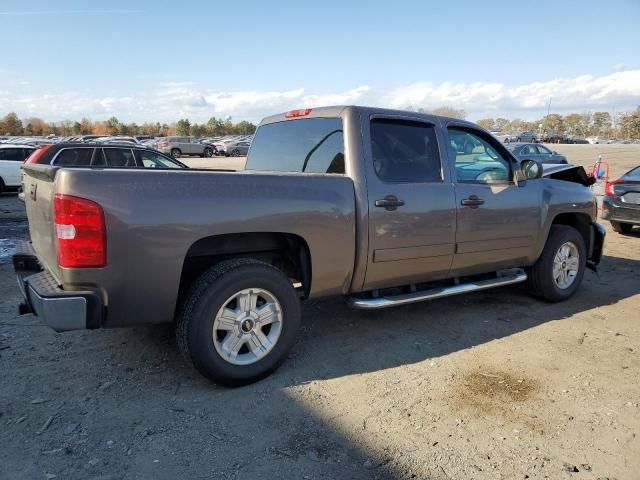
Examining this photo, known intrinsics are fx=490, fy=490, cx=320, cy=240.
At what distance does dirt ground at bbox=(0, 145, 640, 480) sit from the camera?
2637mm

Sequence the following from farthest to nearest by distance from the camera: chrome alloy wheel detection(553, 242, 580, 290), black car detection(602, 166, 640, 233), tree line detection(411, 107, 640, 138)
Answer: tree line detection(411, 107, 640, 138) < black car detection(602, 166, 640, 233) < chrome alloy wheel detection(553, 242, 580, 290)

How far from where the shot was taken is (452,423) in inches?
120

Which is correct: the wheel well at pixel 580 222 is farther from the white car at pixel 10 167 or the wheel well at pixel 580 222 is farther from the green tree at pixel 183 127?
the green tree at pixel 183 127

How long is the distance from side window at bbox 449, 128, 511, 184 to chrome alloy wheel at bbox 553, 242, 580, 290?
1.21 metres

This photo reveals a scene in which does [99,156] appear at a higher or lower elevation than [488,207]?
higher

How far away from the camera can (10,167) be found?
49.4ft

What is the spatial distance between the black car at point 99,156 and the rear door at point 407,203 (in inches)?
295

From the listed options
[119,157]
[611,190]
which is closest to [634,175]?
[611,190]

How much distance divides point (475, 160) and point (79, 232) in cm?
359

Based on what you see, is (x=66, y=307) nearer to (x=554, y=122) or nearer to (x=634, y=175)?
(x=634, y=175)

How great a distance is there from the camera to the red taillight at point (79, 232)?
9.12 feet

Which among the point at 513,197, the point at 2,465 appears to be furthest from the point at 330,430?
the point at 513,197

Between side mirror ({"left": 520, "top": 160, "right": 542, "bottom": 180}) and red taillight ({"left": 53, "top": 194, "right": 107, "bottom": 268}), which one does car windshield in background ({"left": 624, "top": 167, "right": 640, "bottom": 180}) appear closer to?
side mirror ({"left": 520, "top": 160, "right": 542, "bottom": 180})

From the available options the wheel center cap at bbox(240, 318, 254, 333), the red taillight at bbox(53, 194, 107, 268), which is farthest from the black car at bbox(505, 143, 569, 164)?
the red taillight at bbox(53, 194, 107, 268)
